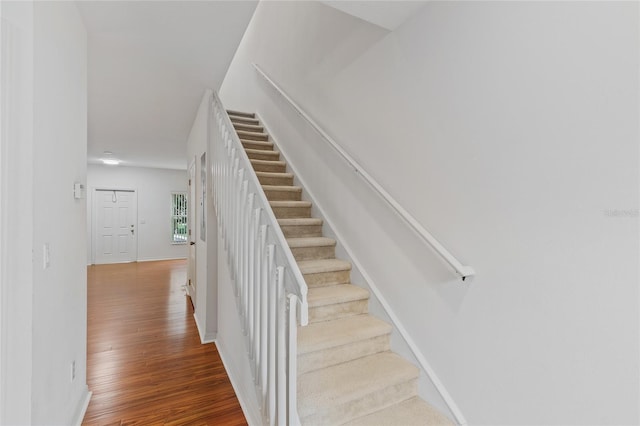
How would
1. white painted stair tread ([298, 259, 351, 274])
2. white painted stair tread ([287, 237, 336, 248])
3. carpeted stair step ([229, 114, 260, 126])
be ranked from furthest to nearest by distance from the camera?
carpeted stair step ([229, 114, 260, 126]) < white painted stair tread ([287, 237, 336, 248]) < white painted stair tread ([298, 259, 351, 274])

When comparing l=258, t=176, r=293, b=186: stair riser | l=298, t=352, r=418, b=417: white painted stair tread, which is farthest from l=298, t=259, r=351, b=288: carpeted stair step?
l=258, t=176, r=293, b=186: stair riser

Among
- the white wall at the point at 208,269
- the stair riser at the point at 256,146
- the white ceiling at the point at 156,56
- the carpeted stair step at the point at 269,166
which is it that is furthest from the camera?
the stair riser at the point at 256,146

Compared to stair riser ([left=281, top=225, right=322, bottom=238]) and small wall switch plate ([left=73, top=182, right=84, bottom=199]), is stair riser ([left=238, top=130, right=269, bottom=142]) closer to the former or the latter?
stair riser ([left=281, top=225, right=322, bottom=238])

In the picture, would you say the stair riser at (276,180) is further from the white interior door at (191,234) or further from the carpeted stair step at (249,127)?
the white interior door at (191,234)

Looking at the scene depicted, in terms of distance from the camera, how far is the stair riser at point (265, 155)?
353 cm

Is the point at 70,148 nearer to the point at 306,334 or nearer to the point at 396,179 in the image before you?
the point at 306,334

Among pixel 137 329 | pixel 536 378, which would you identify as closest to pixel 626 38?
pixel 536 378

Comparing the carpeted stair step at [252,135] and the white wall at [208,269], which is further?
the carpeted stair step at [252,135]

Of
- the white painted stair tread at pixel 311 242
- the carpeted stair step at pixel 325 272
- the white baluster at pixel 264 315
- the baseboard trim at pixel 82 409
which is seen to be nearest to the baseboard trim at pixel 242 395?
the white baluster at pixel 264 315

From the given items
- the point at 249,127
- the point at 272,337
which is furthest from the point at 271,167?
the point at 272,337

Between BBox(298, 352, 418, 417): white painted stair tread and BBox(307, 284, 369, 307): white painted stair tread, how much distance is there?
1.31ft

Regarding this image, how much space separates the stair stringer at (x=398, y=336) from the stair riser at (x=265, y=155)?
1099 millimetres

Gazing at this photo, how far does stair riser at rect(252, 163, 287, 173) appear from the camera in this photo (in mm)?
3380

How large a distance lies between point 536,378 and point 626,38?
1350 mm
